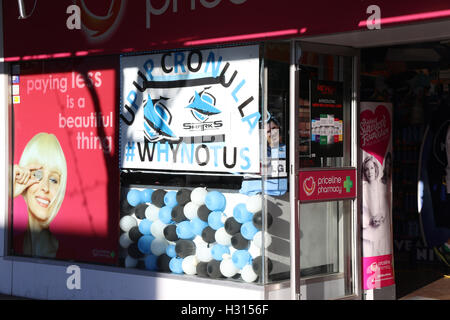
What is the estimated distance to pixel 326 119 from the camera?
721cm

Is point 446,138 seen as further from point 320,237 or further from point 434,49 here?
point 320,237

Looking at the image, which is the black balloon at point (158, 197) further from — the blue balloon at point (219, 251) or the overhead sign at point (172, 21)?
the overhead sign at point (172, 21)

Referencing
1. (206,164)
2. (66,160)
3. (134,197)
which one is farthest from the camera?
(66,160)

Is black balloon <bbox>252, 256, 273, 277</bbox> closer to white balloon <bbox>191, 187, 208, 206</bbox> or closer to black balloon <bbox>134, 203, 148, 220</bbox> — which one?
white balloon <bbox>191, 187, 208, 206</bbox>

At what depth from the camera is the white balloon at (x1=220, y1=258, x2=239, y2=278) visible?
282 inches

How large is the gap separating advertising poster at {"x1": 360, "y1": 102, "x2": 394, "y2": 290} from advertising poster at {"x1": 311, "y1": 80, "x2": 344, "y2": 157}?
0.99ft

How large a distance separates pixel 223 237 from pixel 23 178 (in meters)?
2.72

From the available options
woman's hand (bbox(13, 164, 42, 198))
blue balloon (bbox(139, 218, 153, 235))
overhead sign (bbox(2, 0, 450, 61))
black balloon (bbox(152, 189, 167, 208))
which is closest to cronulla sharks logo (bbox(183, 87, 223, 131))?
overhead sign (bbox(2, 0, 450, 61))

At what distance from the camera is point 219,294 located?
281 inches

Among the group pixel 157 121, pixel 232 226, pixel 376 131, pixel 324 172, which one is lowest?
pixel 232 226

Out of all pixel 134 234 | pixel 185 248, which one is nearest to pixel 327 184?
pixel 185 248

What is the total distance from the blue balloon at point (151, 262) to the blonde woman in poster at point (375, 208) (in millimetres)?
1985

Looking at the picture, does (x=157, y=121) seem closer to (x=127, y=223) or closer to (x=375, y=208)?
(x=127, y=223)
